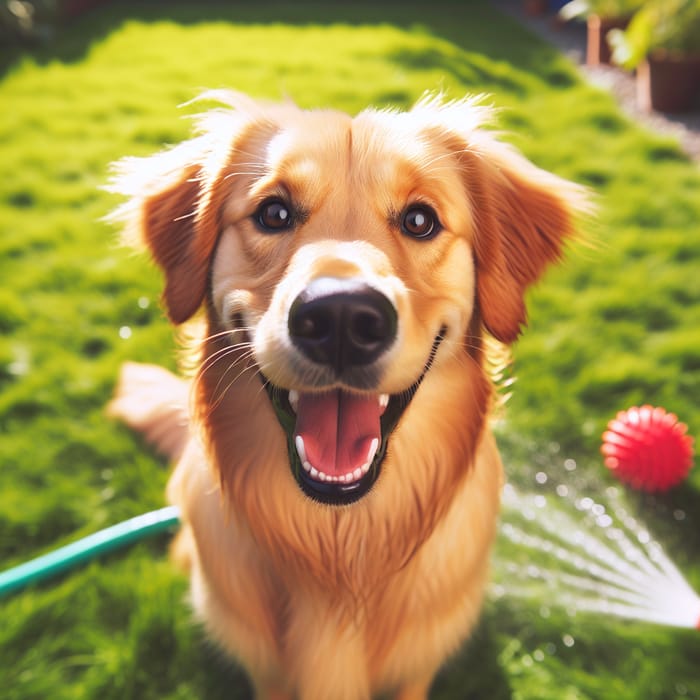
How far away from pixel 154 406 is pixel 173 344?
0.67 m

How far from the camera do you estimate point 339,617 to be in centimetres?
186

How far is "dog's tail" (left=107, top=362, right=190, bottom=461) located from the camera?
281 centimetres

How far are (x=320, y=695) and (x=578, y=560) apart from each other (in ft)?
3.99

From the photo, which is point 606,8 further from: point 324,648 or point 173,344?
point 324,648

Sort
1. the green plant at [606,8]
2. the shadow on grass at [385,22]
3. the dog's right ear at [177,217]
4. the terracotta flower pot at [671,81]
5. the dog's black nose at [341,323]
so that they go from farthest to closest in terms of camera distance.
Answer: the shadow on grass at [385,22] < the green plant at [606,8] < the terracotta flower pot at [671,81] < the dog's right ear at [177,217] < the dog's black nose at [341,323]

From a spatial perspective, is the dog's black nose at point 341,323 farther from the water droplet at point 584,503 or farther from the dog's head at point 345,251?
the water droplet at point 584,503

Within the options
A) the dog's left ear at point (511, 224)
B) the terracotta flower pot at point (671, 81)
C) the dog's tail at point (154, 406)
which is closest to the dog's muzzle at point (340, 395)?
the dog's left ear at point (511, 224)

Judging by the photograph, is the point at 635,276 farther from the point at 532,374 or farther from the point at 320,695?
the point at 320,695

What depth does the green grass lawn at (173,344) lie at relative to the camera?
224cm

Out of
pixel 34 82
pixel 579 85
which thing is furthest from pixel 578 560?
pixel 34 82

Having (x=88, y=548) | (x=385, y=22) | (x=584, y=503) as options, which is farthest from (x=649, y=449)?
(x=385, y=22)

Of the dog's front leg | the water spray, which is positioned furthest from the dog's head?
the water spray

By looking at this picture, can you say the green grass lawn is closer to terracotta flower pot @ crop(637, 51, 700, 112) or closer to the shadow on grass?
the shadow on grass

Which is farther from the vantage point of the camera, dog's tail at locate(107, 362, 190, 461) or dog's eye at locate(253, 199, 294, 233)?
dog's tail at locate(107, 362, 190, 461)
